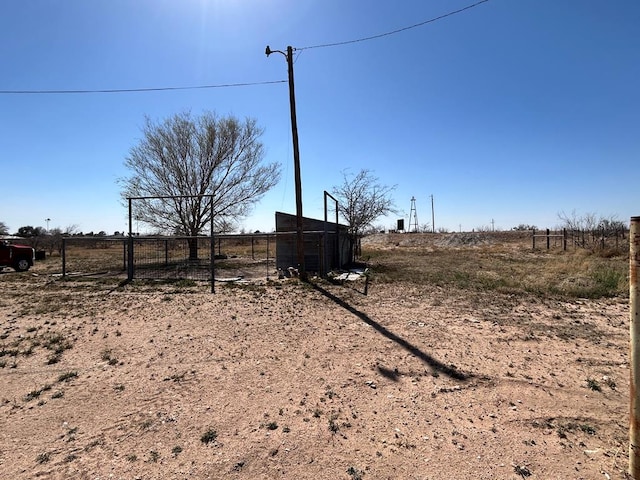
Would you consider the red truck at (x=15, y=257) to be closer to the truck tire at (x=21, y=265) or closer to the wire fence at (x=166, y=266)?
the truck tire at (x=21, y=265)

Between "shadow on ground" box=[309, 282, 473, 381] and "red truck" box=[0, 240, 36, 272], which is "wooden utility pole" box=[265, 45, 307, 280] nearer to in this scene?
"shadow on ground" box=[309, 282, 473, 381]

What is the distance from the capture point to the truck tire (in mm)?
18172

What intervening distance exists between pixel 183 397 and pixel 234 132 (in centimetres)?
2348

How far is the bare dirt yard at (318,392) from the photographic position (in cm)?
297

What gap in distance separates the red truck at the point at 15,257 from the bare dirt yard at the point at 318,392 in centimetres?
Result: 1247

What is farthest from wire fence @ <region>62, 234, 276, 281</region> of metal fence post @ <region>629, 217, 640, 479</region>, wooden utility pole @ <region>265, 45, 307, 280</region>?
metal fence post @ <region>629, 217, 640, 479</region>

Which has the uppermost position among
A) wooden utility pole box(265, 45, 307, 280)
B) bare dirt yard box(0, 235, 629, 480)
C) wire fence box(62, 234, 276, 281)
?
wooden utility pole box(265, 45, 307, 280)

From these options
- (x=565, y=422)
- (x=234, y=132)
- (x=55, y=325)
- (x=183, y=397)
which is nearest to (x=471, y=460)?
(x=565, y=422)

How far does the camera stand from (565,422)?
347cm

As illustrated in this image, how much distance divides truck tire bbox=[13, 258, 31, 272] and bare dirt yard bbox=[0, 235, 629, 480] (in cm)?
A: 1251

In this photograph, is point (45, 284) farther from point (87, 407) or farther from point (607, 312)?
point (607, 312)

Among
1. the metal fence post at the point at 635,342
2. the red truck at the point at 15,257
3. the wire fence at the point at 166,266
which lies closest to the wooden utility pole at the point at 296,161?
the wire fence at the point at 166,266

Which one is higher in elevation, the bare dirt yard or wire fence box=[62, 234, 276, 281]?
wire fence box=[62, 234, 276, 281]

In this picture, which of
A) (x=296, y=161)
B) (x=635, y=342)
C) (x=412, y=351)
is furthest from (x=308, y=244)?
(x=635, y=342)
